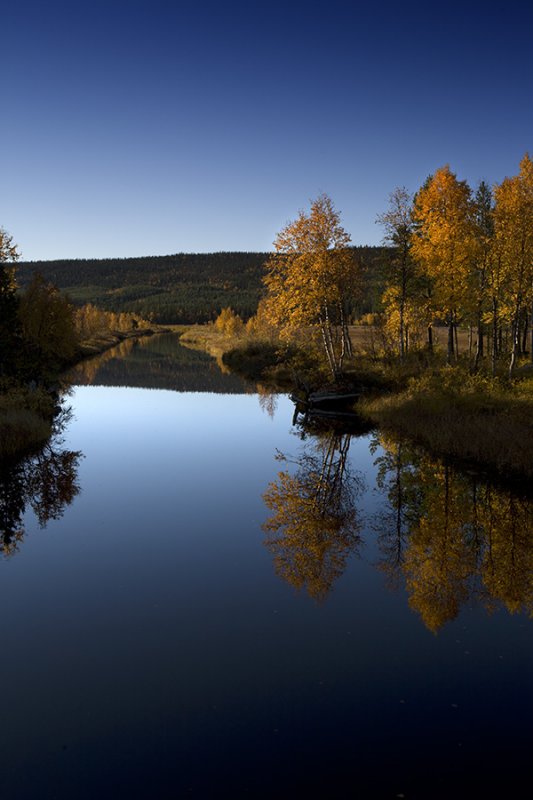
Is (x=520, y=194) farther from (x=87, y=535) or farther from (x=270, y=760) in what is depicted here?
(x=270, y=760)

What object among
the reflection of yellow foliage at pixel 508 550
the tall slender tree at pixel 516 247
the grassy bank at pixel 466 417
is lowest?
the reflection of yellow foliage at pixel 508 550

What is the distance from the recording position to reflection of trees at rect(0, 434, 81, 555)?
18594 millimetres

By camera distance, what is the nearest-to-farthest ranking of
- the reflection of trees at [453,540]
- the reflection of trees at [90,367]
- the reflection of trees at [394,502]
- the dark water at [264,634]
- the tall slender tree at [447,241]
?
the dark water at [264,634] → the reflection of trees at [453,540] → the reflection of trees at [394,502] → the tall slender tree at [447,241] → the reflection of trees at [90,367]

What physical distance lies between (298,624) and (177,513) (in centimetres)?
815

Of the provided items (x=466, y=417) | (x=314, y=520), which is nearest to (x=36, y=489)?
(x=314, y=520)

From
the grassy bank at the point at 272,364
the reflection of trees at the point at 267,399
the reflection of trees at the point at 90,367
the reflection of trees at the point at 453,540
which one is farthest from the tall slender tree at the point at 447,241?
the reflection of trees at the point at 90,367

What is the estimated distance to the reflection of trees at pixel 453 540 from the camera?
44.7 ft

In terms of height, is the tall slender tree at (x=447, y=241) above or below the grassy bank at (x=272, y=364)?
above

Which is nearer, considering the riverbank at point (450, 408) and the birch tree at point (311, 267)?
the riverbank at point (450, 408)

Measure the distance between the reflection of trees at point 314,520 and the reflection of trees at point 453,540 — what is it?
1242 millimetres

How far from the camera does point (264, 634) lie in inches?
469

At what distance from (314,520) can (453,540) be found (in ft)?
14.2

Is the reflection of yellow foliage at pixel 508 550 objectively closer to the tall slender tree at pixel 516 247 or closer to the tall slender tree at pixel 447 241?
the tall slender tree at pixel 516 247

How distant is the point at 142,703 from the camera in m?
9.72
